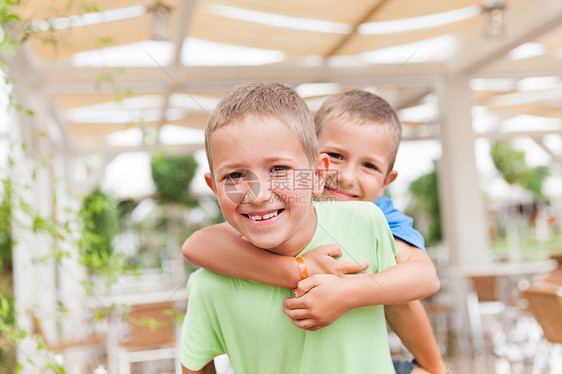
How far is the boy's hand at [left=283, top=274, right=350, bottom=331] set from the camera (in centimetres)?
79

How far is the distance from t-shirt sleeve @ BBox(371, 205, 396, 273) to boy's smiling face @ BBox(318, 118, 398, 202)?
202mm

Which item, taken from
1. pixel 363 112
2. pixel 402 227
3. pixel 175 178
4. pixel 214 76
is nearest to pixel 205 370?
pixel 402 227

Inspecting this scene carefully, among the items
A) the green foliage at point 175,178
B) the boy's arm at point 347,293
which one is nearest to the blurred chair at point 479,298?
the boy's arm at point 347,293

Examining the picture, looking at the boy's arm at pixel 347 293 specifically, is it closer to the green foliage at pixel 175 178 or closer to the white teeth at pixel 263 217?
the white teeth at pixel 263 217

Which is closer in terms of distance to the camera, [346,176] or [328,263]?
[328,263]

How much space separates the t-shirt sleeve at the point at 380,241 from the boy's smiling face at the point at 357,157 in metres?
0.20

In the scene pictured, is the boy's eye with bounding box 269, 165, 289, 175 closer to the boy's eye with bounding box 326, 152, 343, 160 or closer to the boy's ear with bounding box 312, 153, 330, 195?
the boy's ear with bounding box 312, 153, 330, 195

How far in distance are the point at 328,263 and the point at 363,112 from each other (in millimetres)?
382

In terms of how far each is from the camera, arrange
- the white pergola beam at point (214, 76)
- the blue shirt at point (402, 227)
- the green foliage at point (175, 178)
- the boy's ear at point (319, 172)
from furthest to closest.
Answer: the green foliage at point (175, 178), the white pergola beam at point (214, 76), the blue shirt at point (402, 227), the boy's ear at point (319, 172)

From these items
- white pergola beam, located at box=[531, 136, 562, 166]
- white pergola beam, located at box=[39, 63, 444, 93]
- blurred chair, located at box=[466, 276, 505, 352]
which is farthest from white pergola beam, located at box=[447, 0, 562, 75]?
white pergola beam, located at box=[531, 136, 562, 166]

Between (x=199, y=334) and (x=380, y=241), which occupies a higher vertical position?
(x=380, y=241)

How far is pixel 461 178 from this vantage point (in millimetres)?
6344

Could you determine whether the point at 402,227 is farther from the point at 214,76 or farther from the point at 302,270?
the point at 214,76

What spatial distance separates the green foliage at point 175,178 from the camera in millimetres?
15266
